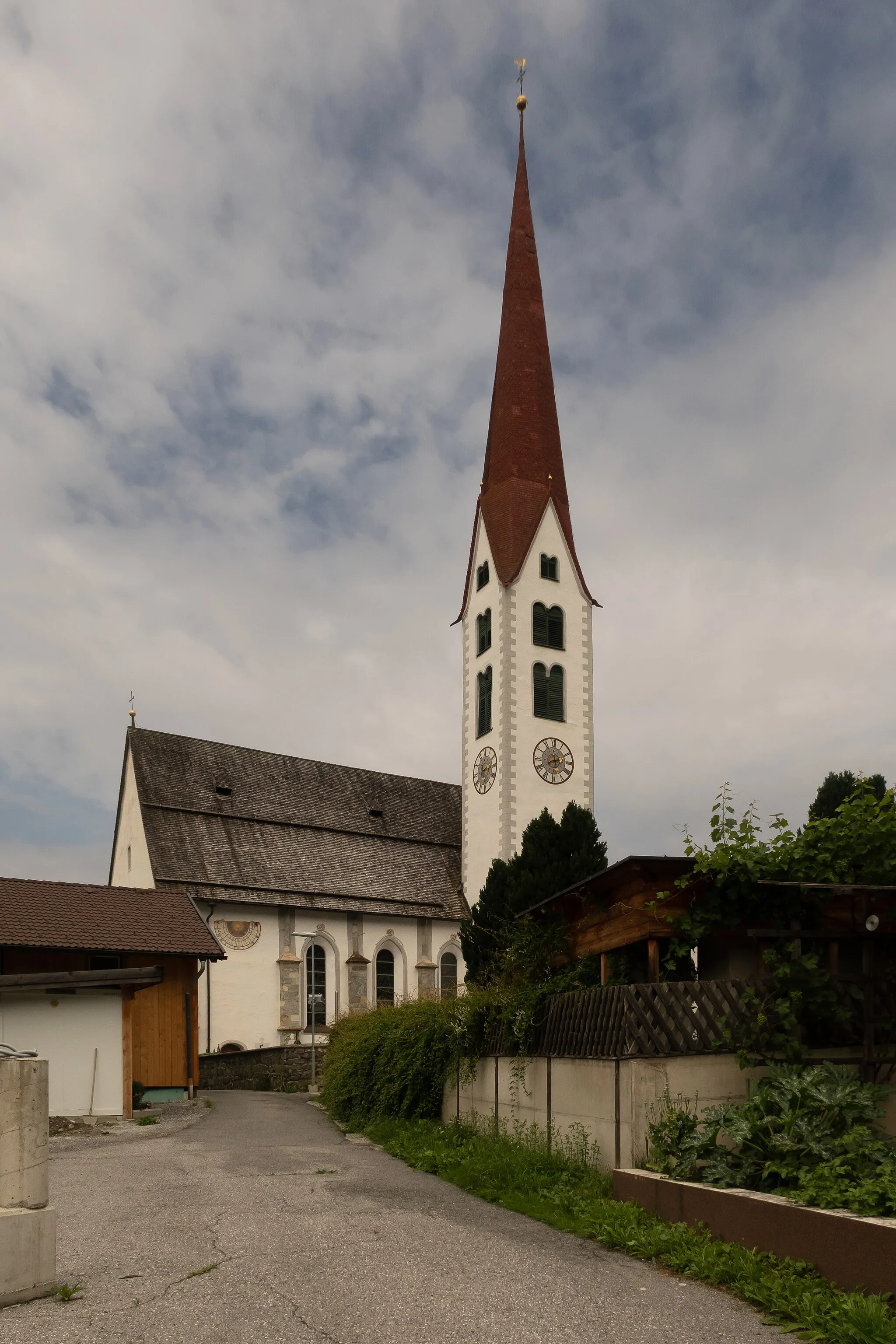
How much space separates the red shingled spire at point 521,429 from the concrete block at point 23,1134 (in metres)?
31.8

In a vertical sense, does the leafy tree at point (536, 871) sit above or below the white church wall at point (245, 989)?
above

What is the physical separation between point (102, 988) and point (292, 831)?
19.8m

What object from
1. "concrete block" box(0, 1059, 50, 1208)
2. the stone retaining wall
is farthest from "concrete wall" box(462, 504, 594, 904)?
"concrete block" box(0, 1059, 50, 1208)

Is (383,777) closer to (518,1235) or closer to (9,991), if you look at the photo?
(9,991)

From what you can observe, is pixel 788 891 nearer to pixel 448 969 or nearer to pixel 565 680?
pixel 565 680

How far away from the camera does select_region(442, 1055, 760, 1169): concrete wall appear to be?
10297mm

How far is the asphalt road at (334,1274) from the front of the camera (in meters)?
6.32

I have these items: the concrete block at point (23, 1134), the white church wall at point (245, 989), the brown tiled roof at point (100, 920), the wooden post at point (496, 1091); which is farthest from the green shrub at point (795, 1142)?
the white church wall at point (245, 989)

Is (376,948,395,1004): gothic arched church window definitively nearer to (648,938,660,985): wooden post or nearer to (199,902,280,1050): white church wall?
(199,902,280,1050): white church wall

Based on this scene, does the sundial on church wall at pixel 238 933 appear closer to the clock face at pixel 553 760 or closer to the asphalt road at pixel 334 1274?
the clock face at pixel 553 760

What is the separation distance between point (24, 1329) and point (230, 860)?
101 ft

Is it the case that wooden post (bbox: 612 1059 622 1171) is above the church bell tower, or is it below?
below

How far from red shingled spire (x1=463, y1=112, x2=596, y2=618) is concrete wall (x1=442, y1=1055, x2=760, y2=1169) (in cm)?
2681

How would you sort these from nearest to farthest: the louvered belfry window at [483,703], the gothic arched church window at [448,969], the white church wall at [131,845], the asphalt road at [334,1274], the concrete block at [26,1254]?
1. the asphalt road at [334,1274]
2. the concrete block at [26,1254]
3. the white church wall at [131,845]
4. the louvered belfry window at [483,703]
5. the gothic arched church window at [448,969]
